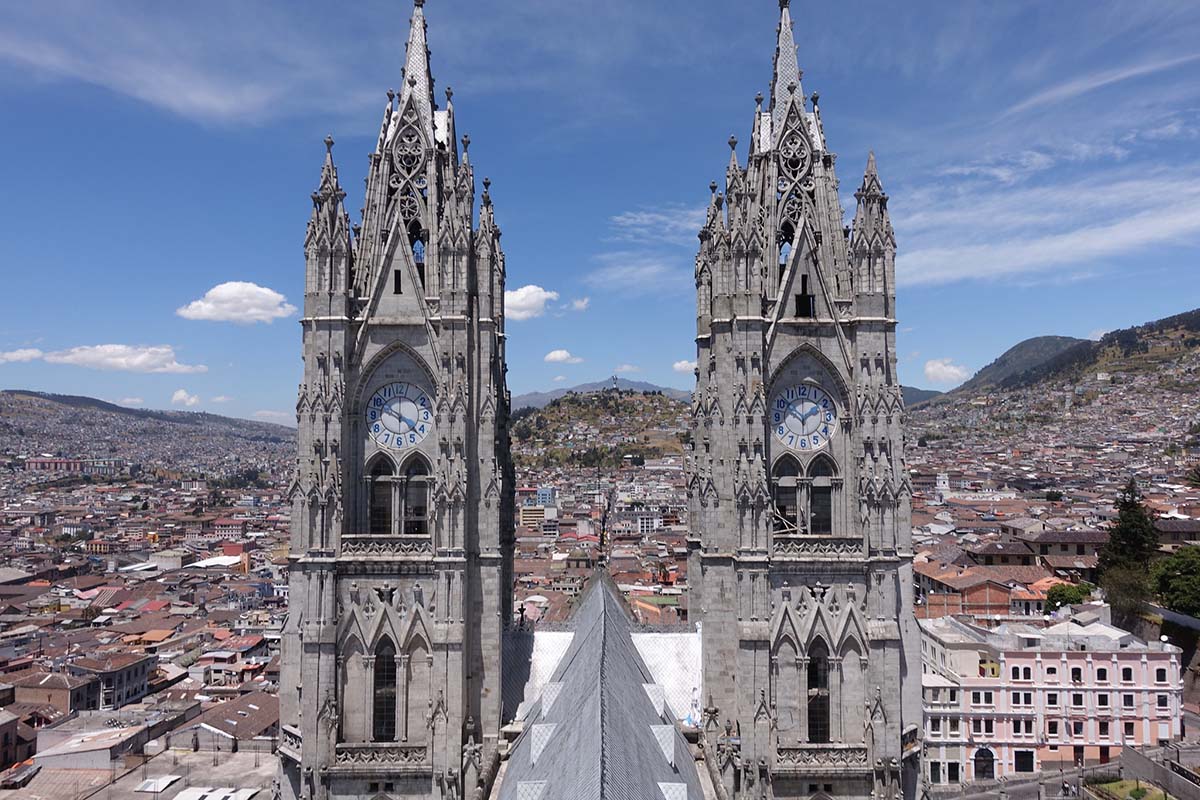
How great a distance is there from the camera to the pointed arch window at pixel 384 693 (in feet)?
88.2

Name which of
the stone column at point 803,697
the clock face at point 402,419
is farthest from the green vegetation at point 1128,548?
the clock face at point 402,419

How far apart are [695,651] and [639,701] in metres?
5.79

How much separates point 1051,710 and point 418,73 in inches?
2351

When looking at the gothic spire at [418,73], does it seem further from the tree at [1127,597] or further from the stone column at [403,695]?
the tree at [1127,597]

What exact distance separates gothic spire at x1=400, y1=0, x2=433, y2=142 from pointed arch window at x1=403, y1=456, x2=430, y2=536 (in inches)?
418

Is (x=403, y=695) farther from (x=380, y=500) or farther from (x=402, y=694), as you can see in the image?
(x=380, y=500)

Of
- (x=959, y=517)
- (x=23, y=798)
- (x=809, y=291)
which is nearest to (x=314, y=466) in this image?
(x=809, y=291)

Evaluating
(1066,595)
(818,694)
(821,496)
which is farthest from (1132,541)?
(818,694)

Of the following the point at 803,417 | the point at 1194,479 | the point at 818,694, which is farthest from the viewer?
the point at 1194,479

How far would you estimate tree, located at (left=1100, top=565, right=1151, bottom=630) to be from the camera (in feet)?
252

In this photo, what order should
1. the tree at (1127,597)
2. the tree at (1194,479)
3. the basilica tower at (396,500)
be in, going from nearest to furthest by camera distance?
the basilica tower at (396,500) < the tree at (1127,597) < the tree at (1194,479)

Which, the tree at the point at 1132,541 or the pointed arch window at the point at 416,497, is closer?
the pointed arch window at the point at 416,497

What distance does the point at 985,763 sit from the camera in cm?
6216

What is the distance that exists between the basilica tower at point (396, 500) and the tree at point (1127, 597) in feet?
231
